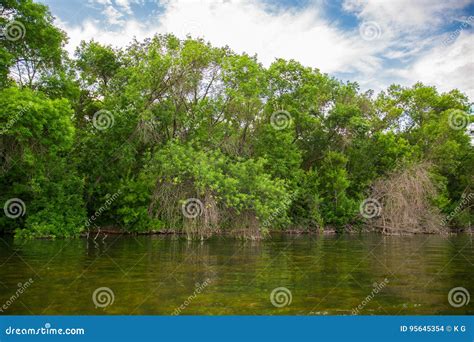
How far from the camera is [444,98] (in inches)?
2056

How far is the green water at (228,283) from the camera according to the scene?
7.90m

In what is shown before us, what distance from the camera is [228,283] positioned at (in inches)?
411

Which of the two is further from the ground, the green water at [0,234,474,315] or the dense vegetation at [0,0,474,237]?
the dense vegetation at [0,0,474,237]

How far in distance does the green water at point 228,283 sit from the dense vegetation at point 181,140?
9023 millimetres

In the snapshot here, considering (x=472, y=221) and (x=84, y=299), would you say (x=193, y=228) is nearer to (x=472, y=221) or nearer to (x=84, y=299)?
(x=84, y=299)

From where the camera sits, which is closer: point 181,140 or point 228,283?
point 228,283

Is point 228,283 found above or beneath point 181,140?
beneath

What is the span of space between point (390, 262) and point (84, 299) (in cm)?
1130

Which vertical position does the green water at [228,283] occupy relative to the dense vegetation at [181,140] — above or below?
below

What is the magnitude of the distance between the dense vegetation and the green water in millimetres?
9023

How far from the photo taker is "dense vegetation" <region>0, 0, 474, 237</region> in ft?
82.1

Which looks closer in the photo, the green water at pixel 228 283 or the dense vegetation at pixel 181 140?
the green water at pixel 228 283

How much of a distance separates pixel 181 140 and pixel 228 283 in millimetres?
Result: 22630

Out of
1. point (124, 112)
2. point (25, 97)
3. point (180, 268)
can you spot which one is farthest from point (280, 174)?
point (180, 268)
